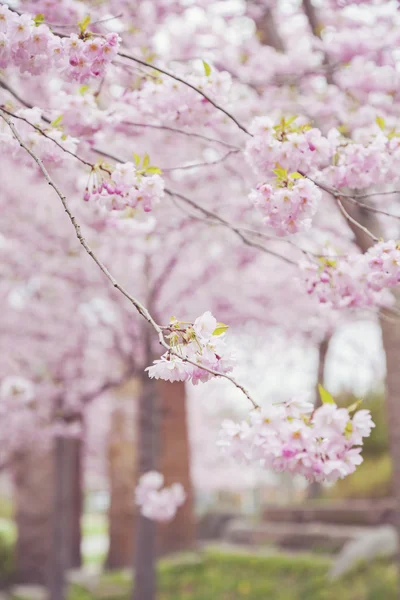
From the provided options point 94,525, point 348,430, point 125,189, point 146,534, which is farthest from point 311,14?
point 94,525

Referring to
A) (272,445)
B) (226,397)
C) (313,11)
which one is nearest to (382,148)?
(272,445)

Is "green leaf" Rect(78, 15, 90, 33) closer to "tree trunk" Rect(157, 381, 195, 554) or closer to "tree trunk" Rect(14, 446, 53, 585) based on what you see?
"tree trunk" Rect(157, 381, 195, 554)

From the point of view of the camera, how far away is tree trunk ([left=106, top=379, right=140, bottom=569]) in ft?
37.9

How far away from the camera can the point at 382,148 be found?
113 inches

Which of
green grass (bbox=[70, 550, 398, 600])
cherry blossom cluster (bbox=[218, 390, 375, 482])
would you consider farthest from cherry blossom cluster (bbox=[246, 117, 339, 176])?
green grass (bbox=[70, 550, 398, 600])

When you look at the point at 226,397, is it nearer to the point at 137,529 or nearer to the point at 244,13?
the point at 137,529

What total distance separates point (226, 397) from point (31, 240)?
16.1 m

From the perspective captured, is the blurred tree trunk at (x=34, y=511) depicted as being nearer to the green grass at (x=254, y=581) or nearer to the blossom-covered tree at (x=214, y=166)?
the green grass at (x=254, y=581)

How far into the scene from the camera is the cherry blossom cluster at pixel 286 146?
2633mm

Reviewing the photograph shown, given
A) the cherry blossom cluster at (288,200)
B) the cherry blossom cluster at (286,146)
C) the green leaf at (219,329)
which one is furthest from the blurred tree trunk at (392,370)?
the green leaf at (219,329)

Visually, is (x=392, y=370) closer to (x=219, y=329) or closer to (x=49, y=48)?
(x=219, y=329)

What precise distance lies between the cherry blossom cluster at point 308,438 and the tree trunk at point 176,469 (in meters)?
8.13

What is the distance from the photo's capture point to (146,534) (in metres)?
6.89

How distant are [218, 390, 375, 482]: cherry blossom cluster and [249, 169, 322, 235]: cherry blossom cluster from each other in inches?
28.4
